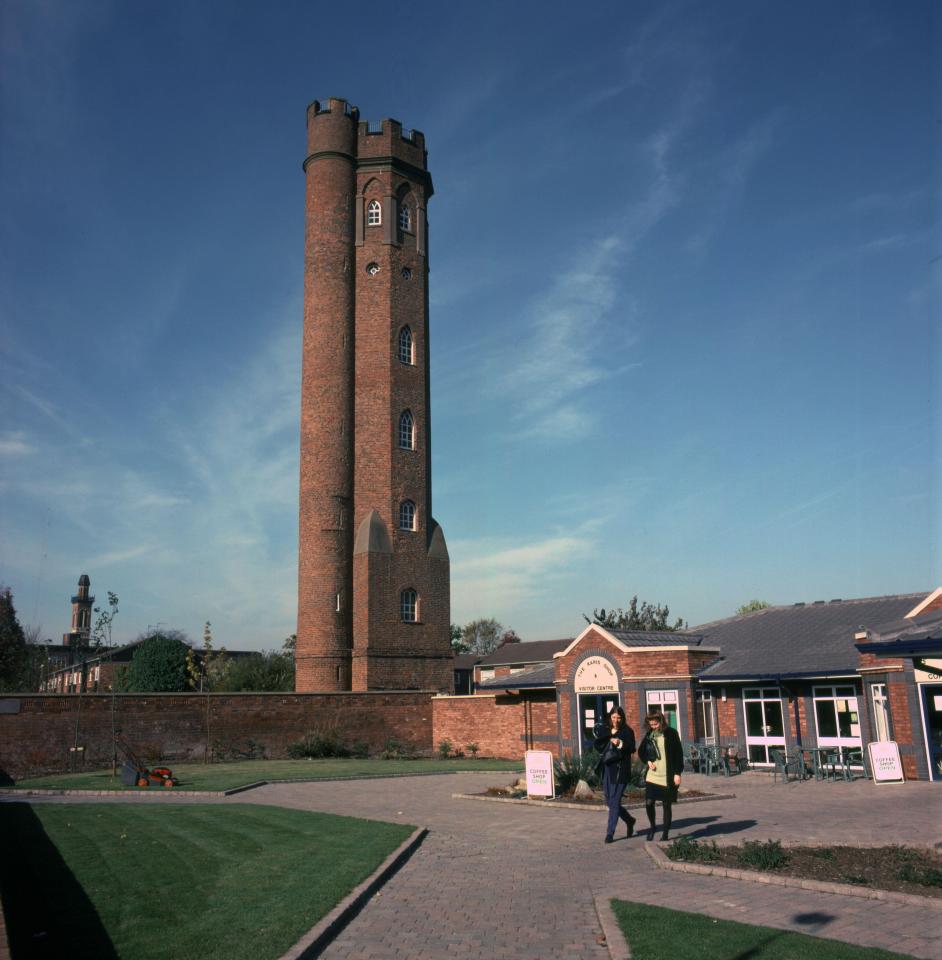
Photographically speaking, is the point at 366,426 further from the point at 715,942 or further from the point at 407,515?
the point at 715,942

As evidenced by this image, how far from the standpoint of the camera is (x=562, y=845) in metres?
11.8

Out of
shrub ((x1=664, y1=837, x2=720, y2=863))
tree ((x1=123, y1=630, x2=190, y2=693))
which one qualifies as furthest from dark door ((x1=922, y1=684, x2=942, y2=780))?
tree ((x1=123, y1=630, x2=190, y2=693))

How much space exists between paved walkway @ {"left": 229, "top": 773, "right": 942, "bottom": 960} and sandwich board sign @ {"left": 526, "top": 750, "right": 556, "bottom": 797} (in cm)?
83

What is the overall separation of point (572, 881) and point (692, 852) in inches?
62.3

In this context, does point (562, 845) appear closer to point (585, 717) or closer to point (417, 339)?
point (585, 717)

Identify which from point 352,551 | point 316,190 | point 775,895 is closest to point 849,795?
point 775,895

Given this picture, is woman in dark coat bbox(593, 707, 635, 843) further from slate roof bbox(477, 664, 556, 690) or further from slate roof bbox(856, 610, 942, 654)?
slate roof bbox(477, 664, 556, 690)

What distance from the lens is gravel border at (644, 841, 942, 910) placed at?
7.99 m

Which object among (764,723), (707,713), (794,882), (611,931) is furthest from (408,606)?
(611,931)

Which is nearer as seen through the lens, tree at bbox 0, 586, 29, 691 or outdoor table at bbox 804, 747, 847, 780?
outdoor table at bbox 804, 747, 847, 780

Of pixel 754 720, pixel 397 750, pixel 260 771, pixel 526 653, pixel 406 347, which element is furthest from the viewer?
pixel 526 653

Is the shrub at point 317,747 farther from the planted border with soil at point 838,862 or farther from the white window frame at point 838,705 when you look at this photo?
the planted border with soil at point 838,862

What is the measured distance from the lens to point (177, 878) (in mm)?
9375

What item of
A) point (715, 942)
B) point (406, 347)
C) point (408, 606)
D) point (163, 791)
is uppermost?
point (406, 347)
